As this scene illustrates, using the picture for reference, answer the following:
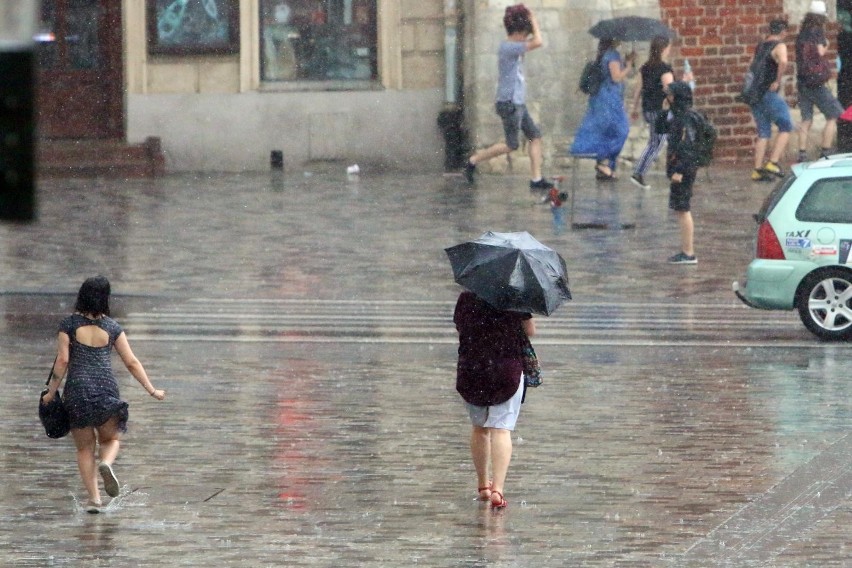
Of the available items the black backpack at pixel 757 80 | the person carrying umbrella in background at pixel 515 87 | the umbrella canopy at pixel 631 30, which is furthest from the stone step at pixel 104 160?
the black backpack at pixel 757 80

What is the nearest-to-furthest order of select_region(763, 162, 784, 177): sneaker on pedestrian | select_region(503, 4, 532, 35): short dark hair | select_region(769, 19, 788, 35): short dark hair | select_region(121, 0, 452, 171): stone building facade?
1. select_region(503, 4, 532, 35): short dark hair
2. select_region(769, 19, 788, 35): short dark hair
3. select_region(763, 162, 784, 177): sneaker on pedestrian
4. select_region(121, 0, 452, 171): stone building facade

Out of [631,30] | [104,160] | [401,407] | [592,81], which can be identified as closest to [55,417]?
[401,407]

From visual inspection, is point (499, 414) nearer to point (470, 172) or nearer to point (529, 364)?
point (529, 364)

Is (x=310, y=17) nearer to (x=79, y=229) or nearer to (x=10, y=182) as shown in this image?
(x=79, y=229)

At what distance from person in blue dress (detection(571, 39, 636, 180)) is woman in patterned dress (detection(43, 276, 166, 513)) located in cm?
1316

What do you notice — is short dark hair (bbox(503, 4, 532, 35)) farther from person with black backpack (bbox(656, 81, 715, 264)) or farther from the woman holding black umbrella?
the woman holding black umbrella

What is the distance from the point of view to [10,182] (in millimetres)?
2322

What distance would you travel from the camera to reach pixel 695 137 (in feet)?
53.7

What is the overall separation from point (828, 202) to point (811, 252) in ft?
1.31

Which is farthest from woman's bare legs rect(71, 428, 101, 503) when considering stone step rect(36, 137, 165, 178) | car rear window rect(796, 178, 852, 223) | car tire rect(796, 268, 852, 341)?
stone step rect(36, 137, 165, 178)

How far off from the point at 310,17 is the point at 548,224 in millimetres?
8153

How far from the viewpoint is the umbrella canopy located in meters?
21.1

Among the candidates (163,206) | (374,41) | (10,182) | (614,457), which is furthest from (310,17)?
(10,182)

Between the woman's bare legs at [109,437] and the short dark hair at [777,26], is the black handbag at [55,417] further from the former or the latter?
the short dark hair at [777,26]
